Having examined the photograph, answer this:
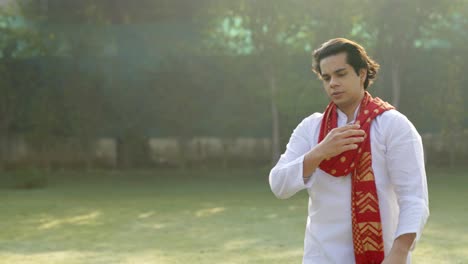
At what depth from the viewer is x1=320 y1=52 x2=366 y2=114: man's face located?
2.58 metres

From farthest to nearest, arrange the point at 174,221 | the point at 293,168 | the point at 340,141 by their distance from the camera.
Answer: the point at 174,221 → the point at 293,168 → the point at 340,141

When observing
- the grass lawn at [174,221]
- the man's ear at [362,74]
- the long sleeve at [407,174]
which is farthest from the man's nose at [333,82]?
the grass lawn at [174,221]

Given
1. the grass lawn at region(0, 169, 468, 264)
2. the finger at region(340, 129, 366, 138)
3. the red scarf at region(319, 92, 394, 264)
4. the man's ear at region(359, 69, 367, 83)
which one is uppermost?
the man's ear at region(359, 69, 367, 83)

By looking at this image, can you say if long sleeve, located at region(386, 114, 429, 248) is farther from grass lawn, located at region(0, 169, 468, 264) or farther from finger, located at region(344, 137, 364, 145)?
grass lawn, located at region(0, 169, 468, 264)

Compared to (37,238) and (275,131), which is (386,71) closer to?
(275,131)

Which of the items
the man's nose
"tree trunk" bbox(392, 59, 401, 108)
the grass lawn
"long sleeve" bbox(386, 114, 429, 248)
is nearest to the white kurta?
"long sleeve" bbox(386, 114, 429, 248)

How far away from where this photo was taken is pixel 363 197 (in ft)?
8.14

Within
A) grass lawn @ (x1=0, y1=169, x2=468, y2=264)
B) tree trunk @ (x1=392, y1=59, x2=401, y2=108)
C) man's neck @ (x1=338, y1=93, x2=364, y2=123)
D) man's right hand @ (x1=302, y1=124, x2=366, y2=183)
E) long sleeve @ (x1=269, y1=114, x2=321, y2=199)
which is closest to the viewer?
man's right hand @ (x1=302, y1=124, x2=366, y2=183)

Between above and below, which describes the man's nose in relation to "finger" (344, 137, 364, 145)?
above

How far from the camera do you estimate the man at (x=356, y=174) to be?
2464 millimetres

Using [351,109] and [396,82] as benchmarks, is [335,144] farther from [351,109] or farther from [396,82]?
[396,82]

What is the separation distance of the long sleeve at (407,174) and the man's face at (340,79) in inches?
6.6

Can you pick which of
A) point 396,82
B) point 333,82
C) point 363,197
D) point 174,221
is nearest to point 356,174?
point 363,197

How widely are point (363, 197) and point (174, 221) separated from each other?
6.34 meters
